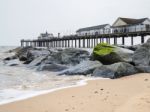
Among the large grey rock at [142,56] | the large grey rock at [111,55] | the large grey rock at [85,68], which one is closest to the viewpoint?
the large grey rock at [142,56]

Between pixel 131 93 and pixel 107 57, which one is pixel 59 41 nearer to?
pixel 107 57

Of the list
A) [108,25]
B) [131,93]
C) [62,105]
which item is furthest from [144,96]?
[108,25]

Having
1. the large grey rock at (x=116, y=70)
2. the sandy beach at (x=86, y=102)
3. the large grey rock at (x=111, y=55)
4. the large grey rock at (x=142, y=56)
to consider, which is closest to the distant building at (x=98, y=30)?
the large grey rock at (x=111, y=55)

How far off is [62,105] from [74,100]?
596 mm

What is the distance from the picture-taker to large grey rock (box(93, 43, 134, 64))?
1444 centimetres

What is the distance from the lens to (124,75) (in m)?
12.3

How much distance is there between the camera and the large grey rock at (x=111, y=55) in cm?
1444

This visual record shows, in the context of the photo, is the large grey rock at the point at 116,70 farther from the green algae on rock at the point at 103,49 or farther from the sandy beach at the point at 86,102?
the sandy beach at the point at 86,102

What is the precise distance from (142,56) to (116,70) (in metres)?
2.62

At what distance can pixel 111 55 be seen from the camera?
14.7 meters

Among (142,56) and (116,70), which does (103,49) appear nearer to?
(142,56)

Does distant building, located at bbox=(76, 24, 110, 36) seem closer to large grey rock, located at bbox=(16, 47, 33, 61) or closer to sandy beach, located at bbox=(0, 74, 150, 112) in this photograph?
large grey rock, located at bbox=(16, 47, 33, 61)

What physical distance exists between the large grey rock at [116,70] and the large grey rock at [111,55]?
155cm

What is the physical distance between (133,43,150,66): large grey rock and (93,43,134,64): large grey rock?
38 cm
